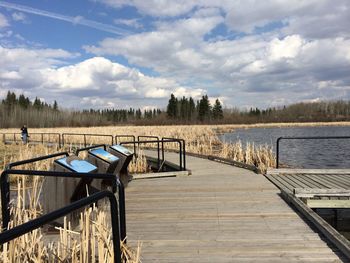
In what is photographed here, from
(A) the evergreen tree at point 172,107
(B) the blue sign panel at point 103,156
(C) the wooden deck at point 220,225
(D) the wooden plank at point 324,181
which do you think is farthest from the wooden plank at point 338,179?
(A) the evergreen tree at point 172,107

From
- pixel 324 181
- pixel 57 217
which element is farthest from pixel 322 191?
pixel 57 217

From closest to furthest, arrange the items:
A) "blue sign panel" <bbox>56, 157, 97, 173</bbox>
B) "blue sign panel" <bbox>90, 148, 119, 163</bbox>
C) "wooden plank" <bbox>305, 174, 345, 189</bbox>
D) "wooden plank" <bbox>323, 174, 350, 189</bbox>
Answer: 1. "blue sign panel" <bbox>56, 157, 97, 173</bbox>
2. "blue sign panel" <bbox>90, 148, 119, 163</bbox>
3. "wooden plank" <bbox>305, 174, 345, 189</bbox>
4. "wooden plank" <bbox>323, 174, 350, 189</bbox>

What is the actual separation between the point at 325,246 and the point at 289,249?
0.42m

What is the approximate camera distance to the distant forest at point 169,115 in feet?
287

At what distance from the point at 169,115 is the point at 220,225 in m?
95.3

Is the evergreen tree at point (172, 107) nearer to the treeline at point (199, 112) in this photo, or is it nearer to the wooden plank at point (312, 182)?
the treeline at point (199, 112)

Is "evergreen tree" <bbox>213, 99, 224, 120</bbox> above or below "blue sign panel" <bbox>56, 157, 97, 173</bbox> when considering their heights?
above

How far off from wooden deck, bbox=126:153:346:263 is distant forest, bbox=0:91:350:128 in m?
78.4

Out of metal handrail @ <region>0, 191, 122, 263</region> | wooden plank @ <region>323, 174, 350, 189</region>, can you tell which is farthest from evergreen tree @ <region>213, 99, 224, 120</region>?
metal handrail @ <region>0, 191, 122, 263</region>

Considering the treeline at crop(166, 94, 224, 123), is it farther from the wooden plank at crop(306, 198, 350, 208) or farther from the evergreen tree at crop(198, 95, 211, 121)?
the wooden plank at crop(306, 198, 350, 208)

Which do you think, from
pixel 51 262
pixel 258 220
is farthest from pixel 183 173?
pixel 51 262

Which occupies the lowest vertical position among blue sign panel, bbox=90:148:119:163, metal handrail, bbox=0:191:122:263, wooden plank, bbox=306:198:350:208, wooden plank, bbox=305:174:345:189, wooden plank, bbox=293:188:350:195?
wooden plank, bbox=306:198:350:208

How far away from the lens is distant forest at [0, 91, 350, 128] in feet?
287

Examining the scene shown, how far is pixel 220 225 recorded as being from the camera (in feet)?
16.0
